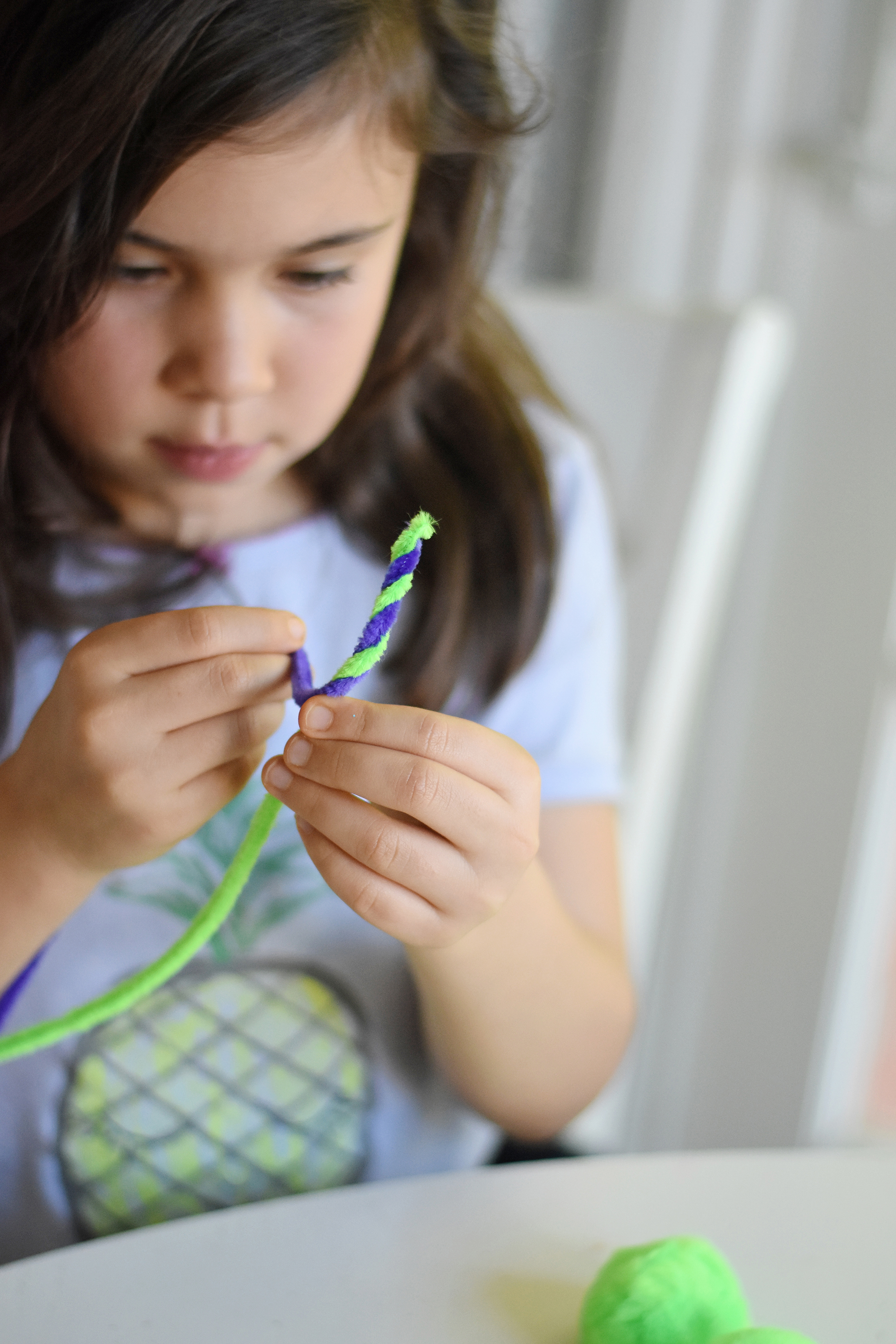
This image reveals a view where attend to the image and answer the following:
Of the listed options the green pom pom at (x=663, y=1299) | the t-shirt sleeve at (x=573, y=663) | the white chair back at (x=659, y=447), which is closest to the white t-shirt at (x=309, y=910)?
the t-shirt sleeve at (x=573, y=663)

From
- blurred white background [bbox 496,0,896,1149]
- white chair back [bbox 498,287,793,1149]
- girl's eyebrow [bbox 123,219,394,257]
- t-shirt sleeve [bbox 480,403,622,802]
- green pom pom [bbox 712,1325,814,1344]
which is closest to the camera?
green pom pom [bbox 712,1325,814,1344]

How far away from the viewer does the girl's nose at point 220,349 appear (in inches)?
17.9

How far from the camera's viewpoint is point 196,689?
40cm

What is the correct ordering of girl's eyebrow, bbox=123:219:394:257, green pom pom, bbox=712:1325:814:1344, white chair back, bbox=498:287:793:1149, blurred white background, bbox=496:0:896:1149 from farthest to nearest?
blurred white background, bbox=496:0:896:1149
white chair back, bbox=498:287:793:1149
girl's eyebrow, bbox=123:219:394:257
green pom pom, bbox=712:1325:814:1344

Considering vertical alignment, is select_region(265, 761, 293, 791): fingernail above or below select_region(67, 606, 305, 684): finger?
below

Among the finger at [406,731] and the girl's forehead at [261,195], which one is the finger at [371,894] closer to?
the finger at [406,731]

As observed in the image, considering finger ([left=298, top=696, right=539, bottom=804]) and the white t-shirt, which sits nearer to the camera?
finger ([left=298, top=696, right=539, bottom=804])

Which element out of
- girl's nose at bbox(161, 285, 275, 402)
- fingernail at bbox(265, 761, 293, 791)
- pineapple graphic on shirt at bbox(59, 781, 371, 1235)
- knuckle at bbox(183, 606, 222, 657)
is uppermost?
girl's nose at bbox(161, 285, 275, 402)

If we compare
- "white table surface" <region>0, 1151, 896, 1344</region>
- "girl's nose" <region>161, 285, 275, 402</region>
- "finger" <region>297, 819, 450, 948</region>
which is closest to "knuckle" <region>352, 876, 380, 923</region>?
"finger" <region>297, 819, 450, 948</region>

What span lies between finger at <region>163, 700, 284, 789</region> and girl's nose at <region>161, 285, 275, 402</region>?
0.14 metres

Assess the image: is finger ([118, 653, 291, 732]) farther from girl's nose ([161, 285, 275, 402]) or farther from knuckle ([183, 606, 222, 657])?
girl's nose ([161, 285, 275, 402])

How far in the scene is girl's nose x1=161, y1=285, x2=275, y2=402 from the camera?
1.49 feet

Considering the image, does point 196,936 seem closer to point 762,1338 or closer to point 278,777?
point 278,777

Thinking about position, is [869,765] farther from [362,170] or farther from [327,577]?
[362,170]
